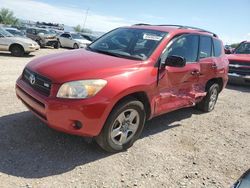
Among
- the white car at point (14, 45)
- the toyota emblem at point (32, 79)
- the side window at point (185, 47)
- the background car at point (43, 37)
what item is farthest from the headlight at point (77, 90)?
the background car at point (43, 37)

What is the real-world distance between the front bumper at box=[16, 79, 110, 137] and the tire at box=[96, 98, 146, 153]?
172mm

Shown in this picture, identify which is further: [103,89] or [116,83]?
[116,83]

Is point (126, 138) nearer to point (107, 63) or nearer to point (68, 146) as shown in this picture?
point (68, 146)

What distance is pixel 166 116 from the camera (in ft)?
21.1

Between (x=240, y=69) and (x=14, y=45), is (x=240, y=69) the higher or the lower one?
the higher one

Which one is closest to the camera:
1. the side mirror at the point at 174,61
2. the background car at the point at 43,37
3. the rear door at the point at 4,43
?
the side mirror at the point at 174,61

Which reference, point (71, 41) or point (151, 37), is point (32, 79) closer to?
point (151, 37)

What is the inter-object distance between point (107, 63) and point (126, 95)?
55 cm

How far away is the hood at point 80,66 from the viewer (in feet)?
12.8

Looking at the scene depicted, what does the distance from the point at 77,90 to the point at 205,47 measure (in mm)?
3604

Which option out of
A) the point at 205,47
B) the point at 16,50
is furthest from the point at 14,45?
the point at 205,47

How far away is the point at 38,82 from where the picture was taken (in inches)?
162

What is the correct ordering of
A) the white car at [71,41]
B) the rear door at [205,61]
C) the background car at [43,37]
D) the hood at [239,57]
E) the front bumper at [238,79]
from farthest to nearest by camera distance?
the white car at [71,41], the background car at [43,37], the hood at [239,57], the front bumper at [238,79], the rear door at [205,61]

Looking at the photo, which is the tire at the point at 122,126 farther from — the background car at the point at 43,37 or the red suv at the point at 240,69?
the background car at the point at 43,37
